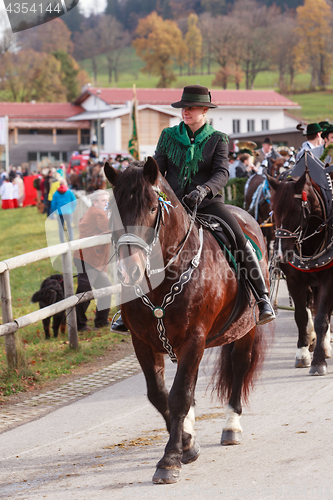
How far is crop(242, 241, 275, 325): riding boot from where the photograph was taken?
486 centimetres

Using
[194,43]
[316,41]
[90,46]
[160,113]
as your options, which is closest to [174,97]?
[160,113]

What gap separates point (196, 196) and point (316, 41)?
105 meters

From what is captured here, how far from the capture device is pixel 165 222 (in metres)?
3.97

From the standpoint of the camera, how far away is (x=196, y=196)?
423cm

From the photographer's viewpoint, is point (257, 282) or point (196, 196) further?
point (257, 282)

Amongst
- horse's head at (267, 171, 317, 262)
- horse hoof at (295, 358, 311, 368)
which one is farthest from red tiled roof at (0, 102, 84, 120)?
horse hoof at (295, 358, 311, 368)

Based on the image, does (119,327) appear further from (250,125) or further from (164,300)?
(250,125)

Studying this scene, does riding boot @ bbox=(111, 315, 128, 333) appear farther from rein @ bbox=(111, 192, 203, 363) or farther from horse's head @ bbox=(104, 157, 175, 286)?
horse's head @ bbox=(104, 157, 175, 286)

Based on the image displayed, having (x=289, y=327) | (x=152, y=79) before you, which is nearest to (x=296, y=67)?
(x=152, y=79)

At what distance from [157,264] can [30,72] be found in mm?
88736

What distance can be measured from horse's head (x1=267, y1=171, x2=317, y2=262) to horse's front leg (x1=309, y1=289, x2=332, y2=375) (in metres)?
0.66

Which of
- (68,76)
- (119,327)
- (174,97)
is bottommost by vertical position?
(119,327)

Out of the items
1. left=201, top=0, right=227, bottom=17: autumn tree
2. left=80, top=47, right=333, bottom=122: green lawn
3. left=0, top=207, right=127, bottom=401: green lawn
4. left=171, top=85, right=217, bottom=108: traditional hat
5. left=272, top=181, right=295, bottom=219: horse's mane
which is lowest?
left=0, top=207, right=127, bottom=401: green lawn

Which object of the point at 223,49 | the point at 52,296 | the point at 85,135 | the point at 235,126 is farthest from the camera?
the point at 223,49
